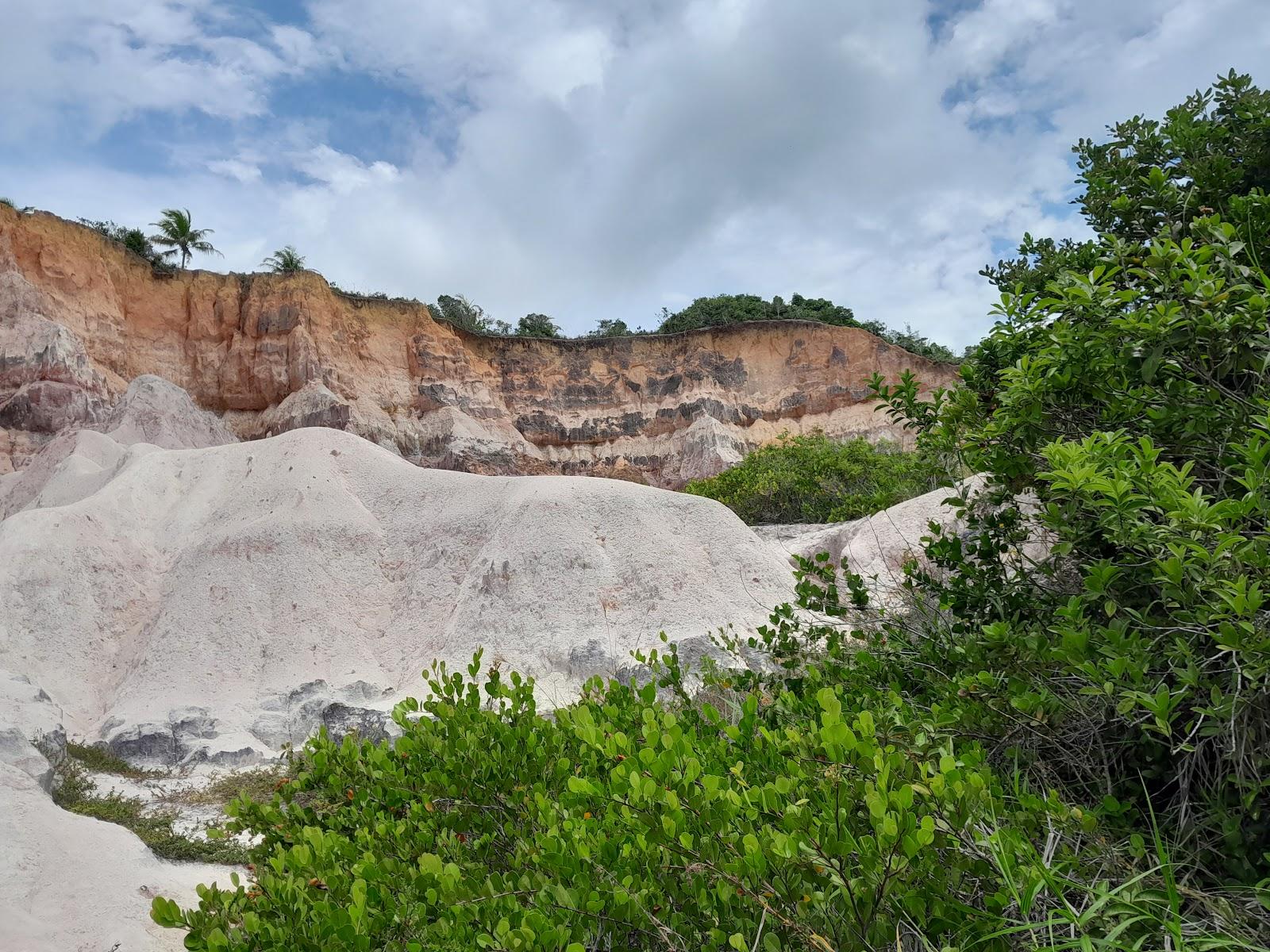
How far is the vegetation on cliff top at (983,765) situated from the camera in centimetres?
224

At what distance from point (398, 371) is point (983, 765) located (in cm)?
3525

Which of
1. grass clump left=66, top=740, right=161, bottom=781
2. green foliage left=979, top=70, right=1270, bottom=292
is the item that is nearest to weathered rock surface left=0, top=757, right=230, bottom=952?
grass clump left=66, top=740, right=161, bottom=781

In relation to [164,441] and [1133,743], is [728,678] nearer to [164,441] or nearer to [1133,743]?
[1133,743]

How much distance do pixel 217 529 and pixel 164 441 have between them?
10667mm

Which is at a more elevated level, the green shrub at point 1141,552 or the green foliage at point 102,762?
the green shrub at point 1141,552

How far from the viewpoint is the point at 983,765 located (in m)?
2.71

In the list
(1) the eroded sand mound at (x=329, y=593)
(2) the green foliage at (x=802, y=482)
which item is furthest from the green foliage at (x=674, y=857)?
(2) the green foliage at (x=802, y=482)

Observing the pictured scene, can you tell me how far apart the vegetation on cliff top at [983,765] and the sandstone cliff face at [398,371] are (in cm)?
2279

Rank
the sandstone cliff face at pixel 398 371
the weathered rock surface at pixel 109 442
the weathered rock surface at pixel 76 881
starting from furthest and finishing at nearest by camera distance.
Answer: the sandstone cliff face at pixel 398 371 → the weathered rock surface at pixel 109 442 → the weathered rock surface at pixel 76 881

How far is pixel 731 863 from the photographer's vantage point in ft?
7.21

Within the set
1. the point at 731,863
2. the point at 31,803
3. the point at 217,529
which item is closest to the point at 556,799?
the point at 731,863

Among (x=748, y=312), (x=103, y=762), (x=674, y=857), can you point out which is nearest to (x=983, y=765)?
(x=674, y=857)

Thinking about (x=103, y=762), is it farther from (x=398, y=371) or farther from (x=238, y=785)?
(x=398, y=371)

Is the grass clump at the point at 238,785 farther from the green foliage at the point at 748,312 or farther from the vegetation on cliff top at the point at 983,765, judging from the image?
the green foliage at the point at 748,312
